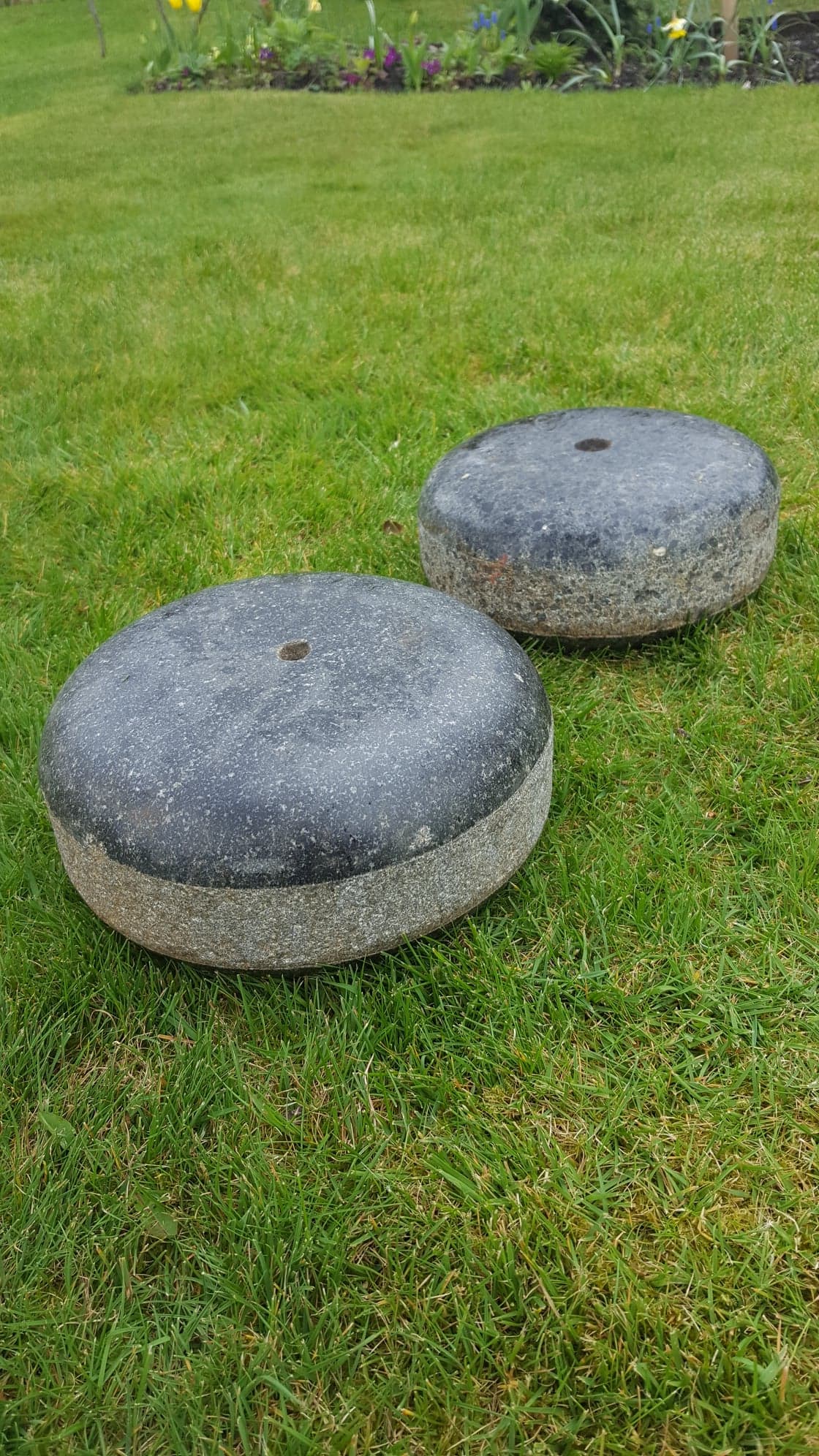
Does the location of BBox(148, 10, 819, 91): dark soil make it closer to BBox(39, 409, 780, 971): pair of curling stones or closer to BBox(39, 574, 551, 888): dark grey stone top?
BBox(39, 409, 780, 971): pair of curling stones

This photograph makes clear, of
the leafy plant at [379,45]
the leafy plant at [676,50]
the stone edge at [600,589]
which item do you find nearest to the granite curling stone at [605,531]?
the stone edge at [600,589]

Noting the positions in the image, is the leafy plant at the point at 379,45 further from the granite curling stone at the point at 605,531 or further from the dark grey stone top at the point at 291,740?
the dark grey stone top at the point at 291,740

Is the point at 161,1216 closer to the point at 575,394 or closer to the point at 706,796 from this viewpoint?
the point at 706,796

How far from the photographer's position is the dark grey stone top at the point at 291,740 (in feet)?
6.21

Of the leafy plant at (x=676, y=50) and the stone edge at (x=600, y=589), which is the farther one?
the leafy plant at (x=676, y=50)

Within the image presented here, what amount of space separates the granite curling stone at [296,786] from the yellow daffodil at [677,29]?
10332mm

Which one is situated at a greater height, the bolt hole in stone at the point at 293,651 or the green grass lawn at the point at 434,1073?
the bolt hole in stone at the point at 293,651

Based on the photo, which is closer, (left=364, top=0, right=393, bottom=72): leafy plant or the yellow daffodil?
the yellow daffodil

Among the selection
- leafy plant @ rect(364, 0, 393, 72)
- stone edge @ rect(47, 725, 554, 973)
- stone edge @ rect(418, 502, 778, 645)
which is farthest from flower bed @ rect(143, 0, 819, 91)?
stone edge @ rect(47, 725, 554, 973)

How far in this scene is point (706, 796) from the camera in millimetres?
2588

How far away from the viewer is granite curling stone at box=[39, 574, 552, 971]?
190 cm

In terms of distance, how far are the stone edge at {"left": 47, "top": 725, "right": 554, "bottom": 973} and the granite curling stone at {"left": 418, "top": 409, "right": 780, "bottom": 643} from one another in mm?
819

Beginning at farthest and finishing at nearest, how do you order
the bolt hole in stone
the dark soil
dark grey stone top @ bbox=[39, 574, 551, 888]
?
the dark soil, the bolt hole in stone, dark grey stone top @ bbox=[39, 574, 551, 888]

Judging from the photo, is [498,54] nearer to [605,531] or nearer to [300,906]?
[605,531]
